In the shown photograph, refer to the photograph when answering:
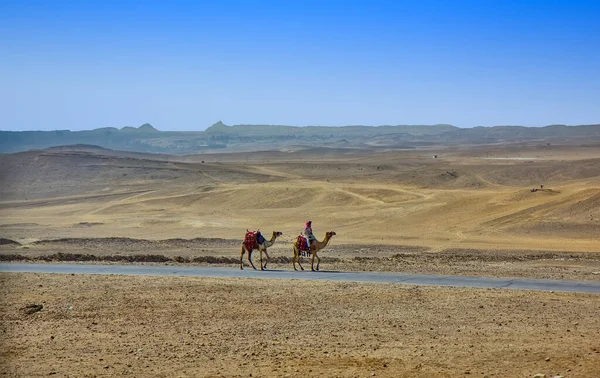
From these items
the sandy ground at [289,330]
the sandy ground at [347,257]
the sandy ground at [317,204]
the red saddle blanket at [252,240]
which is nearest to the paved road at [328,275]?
the red saddle blanket at [252,240]

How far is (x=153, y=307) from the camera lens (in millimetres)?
18375

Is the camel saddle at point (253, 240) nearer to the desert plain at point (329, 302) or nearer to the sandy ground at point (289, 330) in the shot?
the desert plain at point (329, 302)

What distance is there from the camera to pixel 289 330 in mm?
16141

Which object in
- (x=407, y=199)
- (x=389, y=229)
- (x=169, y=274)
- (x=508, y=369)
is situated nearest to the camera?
(x=508, y=369)

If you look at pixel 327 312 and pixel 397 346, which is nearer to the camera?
pixel 397 346

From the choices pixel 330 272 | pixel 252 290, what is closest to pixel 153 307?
pixel 252 290

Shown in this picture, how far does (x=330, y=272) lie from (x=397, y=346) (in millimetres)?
11151

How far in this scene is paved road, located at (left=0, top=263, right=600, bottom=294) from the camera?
2217cm

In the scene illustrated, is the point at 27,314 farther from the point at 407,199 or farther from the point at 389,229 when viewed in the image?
the point at 407,199

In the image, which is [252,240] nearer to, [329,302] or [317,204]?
[329,302]

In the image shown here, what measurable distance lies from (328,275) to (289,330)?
8.77 meters

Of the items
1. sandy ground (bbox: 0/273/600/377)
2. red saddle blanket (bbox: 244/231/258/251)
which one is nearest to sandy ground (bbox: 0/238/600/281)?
red saddle blanket (bbox: 244/231/258/251)

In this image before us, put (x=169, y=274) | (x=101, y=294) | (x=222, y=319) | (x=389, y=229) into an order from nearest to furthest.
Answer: (x=222, y=319), (x=101, y=294), (x=169, y=274), (x=389, y=229)

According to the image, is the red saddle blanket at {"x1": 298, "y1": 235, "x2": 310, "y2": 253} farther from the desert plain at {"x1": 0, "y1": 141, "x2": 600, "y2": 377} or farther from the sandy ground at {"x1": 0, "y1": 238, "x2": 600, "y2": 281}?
the desert plain at {"x1": 0, "y1": 141, "x2": 600, "y2": 377}
